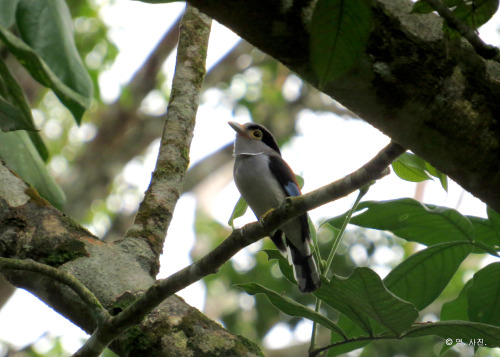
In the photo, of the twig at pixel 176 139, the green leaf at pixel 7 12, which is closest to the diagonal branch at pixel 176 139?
the twig at pixel 176 139

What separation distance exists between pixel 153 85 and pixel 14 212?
8.03 meters

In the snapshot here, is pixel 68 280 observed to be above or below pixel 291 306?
below

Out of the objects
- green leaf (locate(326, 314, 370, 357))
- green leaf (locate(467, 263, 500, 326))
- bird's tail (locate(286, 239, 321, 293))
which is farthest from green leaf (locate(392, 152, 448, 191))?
bird's tail (locate(286, 239, 321, 293))

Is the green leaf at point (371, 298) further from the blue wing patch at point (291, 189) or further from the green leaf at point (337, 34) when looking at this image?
the blue wing patch at point (291, 189)

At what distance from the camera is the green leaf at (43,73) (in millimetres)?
2461

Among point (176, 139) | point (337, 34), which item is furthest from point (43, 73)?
point (337, 34)

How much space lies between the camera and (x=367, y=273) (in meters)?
1.80

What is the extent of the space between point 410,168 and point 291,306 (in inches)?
23.9

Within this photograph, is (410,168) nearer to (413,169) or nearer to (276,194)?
(413,169)

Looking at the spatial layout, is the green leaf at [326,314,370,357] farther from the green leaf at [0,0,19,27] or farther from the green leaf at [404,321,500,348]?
the green leaf at [0,0,19,27]

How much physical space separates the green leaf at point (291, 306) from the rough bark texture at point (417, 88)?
681 millimetres

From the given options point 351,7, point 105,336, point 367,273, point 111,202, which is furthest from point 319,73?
point 111,202

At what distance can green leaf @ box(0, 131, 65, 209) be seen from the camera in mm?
2953

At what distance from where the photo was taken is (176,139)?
330cm
